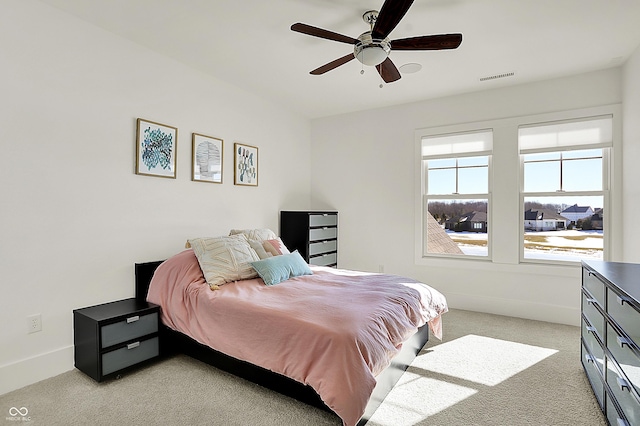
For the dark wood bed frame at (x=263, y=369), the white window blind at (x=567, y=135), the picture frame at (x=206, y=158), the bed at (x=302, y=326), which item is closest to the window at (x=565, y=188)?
the white window blind at (x=567, y=135)

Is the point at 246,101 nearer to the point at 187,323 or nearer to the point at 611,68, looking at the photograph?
the point at 187,323

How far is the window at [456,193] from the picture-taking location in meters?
4.18

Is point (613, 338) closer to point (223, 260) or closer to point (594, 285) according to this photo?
point (594, 285)

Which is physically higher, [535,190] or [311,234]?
[535,190]

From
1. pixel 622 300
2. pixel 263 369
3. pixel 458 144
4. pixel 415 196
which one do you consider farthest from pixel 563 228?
pixel 263 369

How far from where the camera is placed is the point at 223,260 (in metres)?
2.87

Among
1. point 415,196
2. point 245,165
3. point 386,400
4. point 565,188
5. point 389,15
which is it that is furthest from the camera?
point 415,196

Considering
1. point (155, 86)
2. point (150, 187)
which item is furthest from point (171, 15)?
point (150, 187)

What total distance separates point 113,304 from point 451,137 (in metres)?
4.21

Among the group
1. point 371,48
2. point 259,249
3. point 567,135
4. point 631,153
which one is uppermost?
point 371,48

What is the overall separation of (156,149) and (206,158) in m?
0.59

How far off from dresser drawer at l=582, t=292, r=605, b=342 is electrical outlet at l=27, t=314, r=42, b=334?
12.4 ft

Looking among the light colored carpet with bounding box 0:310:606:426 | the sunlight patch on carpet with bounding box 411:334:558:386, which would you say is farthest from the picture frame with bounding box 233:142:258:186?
the sunlight patch on carpet with bounding box 411:334:558:386

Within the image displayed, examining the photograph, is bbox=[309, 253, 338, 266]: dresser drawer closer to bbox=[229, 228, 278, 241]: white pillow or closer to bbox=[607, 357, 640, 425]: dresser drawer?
bbox=[229, 228, 278, 241]: white pillow
